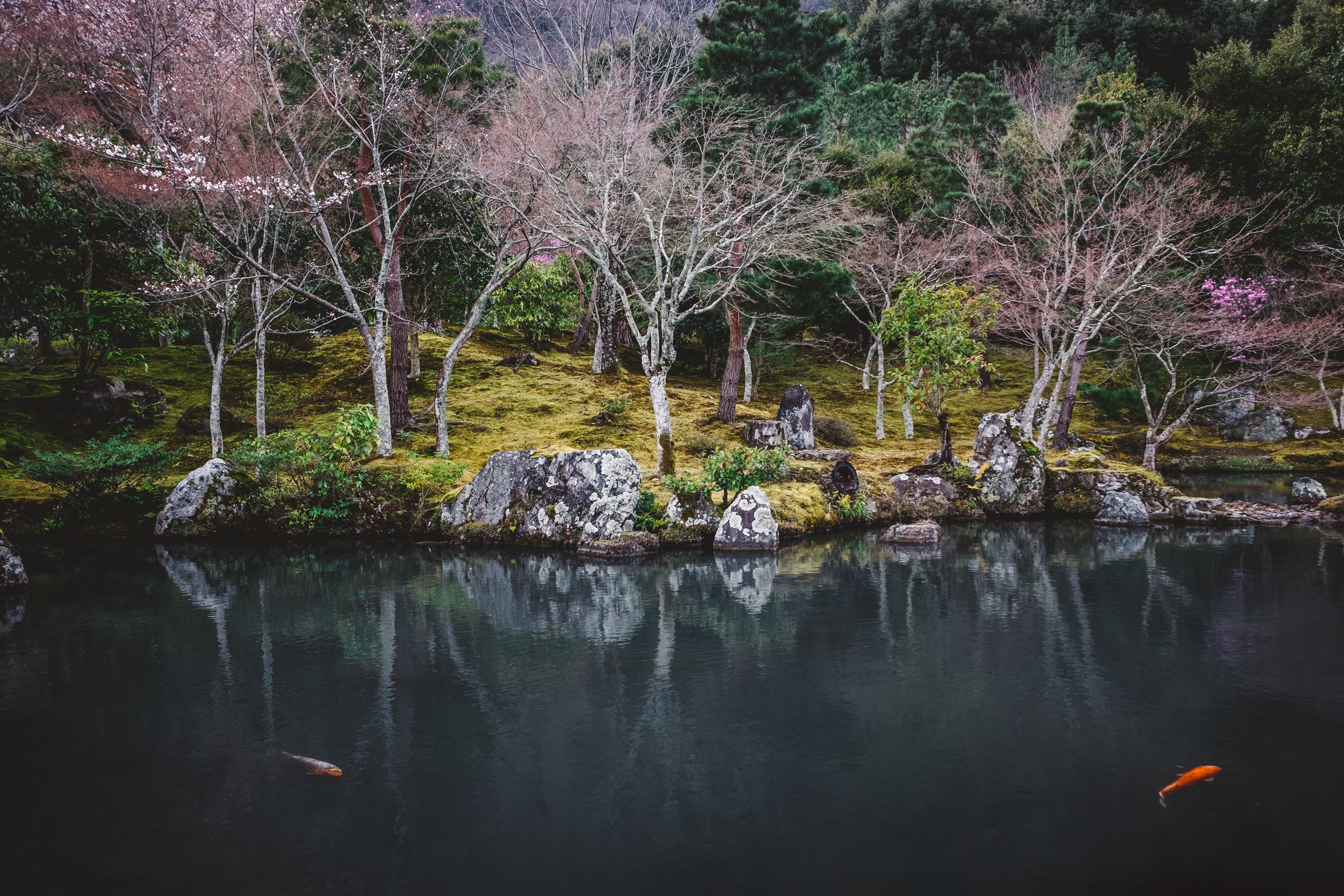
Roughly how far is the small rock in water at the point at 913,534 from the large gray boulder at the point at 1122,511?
4.61 m

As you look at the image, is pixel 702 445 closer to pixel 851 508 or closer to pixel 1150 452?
pixel 851 508

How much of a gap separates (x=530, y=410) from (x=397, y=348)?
486 cm

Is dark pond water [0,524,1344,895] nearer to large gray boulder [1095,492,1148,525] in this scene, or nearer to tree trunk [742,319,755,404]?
large gray boulder [1095,492,1148,525]

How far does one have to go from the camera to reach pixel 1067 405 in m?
23.6

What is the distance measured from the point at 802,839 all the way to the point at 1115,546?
12.4m

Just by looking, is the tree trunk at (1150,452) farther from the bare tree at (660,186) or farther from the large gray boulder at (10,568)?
the large gray boulder at (10,568)

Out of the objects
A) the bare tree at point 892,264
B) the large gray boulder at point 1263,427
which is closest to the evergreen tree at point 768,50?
the bare tree at point 892,264

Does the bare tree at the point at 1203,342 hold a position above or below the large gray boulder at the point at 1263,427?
above

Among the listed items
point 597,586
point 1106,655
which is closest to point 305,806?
point 597,586

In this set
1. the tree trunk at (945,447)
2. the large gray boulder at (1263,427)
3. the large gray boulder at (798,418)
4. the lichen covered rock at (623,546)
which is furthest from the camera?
the large gray boulder at (1263,427)

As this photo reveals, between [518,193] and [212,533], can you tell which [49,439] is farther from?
[518,193]

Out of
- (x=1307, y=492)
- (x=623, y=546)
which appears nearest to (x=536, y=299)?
(x=623, y=546)

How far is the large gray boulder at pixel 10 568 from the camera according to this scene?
11422 mm

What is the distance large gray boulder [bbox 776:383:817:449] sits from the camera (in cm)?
2112
